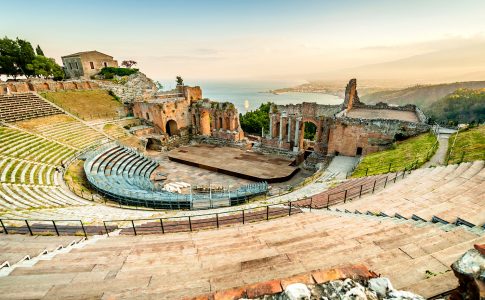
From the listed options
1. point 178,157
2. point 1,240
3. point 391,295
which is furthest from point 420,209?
point 178,157

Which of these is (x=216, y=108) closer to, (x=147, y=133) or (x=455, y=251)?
(x=147, y=133)

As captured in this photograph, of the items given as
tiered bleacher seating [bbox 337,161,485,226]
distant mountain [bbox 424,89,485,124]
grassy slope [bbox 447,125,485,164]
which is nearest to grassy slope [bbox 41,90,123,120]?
tiered bleacher seating [bbox 337,161,485,226]

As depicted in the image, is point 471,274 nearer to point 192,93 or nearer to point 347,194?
point 347,194

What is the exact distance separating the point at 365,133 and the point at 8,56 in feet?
177

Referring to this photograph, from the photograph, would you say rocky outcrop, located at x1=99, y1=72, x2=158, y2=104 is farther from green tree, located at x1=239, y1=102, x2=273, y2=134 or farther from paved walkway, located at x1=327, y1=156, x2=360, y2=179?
paved walkway, located at x1=327, y1=156, x2=360, y2=179

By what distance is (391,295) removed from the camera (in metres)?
2.46

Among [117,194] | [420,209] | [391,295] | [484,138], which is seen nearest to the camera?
[391,295]

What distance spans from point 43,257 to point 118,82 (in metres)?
39.0

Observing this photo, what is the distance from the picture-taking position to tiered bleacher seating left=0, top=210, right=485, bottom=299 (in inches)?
147

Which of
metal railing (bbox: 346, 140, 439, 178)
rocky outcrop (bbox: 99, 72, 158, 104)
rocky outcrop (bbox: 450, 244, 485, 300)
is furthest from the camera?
rocky outcrop (bbox: 99, 72, 158, 104)

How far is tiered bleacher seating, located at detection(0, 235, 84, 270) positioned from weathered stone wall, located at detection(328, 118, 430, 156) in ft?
68.1

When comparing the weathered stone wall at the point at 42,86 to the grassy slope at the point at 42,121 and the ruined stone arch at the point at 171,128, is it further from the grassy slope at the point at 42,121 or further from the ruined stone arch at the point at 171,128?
the ruined stone arch at the point at 171,128

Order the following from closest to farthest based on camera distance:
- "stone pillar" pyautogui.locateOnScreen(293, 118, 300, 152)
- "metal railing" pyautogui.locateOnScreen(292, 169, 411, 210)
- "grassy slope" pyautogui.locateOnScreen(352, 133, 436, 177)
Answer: "metal railing" pyautogui.locateOnScreen(292, 169, 411, 210) < "grassy slope" pyautogui.locateOnScreen(352, 133, 436, 177) < "stone pillar" pyautogui.locateOnScreen(293, 118, 300, 152)

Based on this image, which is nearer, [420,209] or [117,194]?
[420,209]
